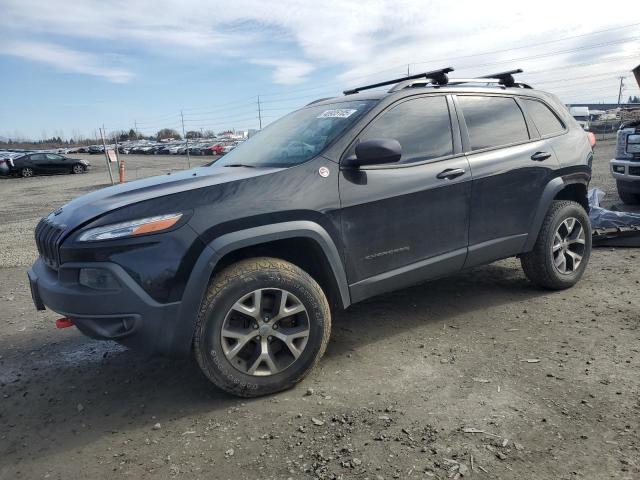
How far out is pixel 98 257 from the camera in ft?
8.97

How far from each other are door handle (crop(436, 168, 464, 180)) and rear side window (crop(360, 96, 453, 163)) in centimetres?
14

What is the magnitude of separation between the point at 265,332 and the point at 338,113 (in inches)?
68.3

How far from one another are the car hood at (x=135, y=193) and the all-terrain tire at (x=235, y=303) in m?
0.56

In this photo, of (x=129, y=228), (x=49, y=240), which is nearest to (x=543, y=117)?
(x=129, y=228)

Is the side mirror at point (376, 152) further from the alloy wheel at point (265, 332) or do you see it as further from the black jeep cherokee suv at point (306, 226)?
the alloy wheel at point (265, 332)

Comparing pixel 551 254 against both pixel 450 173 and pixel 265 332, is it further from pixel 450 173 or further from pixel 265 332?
pixel 265 332

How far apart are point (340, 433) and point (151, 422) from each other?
3.59ft

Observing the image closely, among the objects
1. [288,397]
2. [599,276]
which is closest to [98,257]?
[288,397]

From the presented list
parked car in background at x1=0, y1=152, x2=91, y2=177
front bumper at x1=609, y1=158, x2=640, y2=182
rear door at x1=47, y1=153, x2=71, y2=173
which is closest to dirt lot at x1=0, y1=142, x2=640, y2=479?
front bumper at x1=609, y1=158, x2=640, y2=182

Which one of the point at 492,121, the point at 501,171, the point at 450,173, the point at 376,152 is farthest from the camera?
A: the point at 492,121

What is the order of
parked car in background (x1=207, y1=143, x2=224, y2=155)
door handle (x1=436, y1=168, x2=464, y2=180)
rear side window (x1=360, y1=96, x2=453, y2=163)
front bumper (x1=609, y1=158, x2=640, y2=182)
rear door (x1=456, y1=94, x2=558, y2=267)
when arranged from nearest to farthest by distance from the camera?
rear side window (x1=360, y1=96, x2=453, y2=163) → door handle (x1=436, y1=168, x2=464, y2=180) → rear door (x1=456, y1=94, x2=558, y2=267) → front bumper (x1=609, y1=158, x2=640, y2=182) → parked car in background (x1=207, y1=143, x2=224, y2=155)

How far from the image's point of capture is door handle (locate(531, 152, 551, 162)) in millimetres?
4266

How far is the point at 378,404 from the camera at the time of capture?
2.90 m

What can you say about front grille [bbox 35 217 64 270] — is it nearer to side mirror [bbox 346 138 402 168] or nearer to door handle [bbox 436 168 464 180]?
side mirror [bbox 346 138 402 168]
